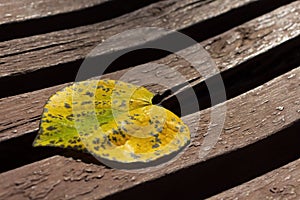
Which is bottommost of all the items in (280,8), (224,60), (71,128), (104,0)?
(71,128)

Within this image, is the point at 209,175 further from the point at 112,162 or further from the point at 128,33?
the point at 128,33

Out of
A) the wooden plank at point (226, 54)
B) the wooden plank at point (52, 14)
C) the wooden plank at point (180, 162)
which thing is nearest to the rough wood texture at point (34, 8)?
the wooden plank at point (52, 14)

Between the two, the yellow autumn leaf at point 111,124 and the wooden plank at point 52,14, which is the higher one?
the wooden plank at point 52,14

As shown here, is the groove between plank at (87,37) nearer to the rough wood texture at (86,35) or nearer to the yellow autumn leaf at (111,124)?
the rough wood texture at (86,35)

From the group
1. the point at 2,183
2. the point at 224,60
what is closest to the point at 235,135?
the point at 224,60

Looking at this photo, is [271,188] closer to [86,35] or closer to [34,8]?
[86,35]

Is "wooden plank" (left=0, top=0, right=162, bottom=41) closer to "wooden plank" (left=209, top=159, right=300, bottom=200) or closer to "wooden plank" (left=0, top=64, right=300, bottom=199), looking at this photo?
"wooden plank" (left=0, top=64, right=300, bottom=199)

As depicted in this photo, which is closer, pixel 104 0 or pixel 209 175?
pixel 209 175
